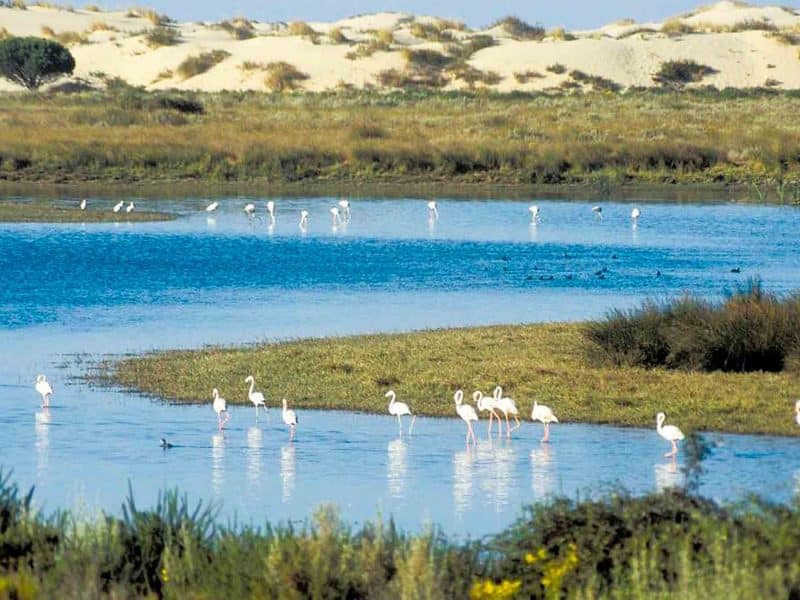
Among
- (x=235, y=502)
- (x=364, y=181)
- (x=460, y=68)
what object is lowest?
(x=235, y=502)

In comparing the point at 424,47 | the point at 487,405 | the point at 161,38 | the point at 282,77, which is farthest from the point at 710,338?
the point at 161,38

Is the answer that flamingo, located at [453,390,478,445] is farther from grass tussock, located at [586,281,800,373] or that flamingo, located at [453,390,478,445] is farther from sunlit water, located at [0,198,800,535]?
grass tussock, located at [586,281,800,373]

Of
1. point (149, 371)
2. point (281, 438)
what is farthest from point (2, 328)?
point (281, 438)

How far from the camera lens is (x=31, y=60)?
8594 cm

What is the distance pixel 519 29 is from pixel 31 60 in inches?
1593

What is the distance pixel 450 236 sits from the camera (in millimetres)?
36531

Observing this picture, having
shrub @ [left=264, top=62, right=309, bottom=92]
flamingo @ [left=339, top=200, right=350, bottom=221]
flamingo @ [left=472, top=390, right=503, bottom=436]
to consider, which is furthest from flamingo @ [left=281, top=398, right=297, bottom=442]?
shrub @ [left=264, top=62, right=309, bottom=92]

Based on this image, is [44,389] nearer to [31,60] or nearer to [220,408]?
[220,408]

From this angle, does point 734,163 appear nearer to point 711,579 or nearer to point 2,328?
point 2,328

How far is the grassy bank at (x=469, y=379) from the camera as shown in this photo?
15766mm

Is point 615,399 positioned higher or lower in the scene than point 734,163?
→ lower

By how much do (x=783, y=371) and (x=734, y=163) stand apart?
35.4 metres

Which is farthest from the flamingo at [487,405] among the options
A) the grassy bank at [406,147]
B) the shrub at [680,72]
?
the shrub at [680,72]

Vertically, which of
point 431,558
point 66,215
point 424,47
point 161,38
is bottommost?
point 431,558
